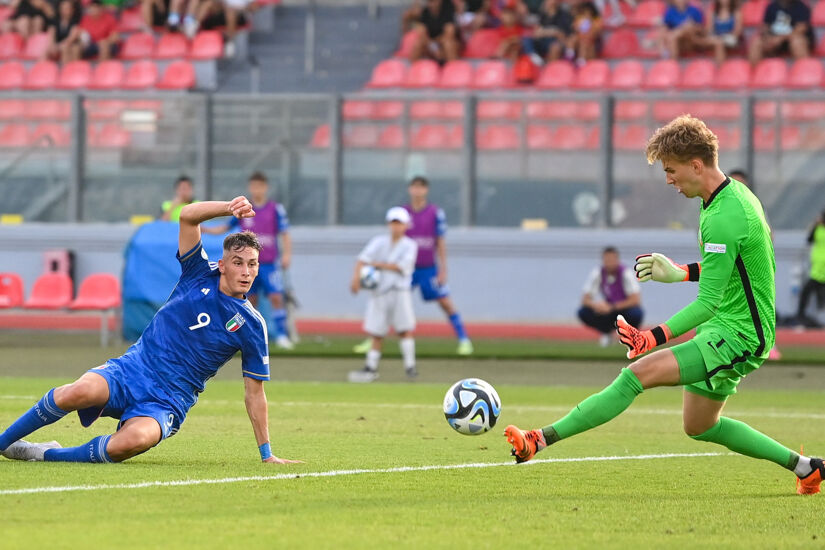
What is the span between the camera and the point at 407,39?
28594 mm

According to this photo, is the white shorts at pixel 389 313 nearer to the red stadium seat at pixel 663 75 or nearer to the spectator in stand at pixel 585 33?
the red stadium seat at pixel 663 75

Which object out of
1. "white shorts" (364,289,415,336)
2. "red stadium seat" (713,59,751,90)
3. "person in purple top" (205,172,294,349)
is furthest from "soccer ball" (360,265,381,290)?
"red stadium seat" (713,59,751,90)

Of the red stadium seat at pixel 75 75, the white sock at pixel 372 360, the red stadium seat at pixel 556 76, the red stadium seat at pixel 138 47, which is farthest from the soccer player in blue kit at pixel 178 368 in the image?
the red stadium seat at pixel 138 47

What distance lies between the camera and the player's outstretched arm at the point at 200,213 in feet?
25.7

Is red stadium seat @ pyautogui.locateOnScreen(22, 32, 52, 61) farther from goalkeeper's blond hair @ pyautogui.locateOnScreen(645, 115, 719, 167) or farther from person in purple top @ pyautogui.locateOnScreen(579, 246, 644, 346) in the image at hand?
goalkeeper's blond hair @ pyautogui.locateOnScreen(645, 115, 719, 167)

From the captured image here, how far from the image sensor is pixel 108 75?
28.9 metres

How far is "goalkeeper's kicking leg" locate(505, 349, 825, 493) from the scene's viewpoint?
25.2 feet

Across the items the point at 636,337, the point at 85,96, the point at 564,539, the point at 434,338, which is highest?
the point at 85,96

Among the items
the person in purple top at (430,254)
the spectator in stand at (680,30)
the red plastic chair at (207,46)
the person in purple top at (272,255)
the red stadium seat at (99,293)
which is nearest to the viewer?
the person in purple top at (430,254)

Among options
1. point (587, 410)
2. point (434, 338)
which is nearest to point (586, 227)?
point (434, 338)

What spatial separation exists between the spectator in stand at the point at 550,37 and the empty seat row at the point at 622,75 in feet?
1.10

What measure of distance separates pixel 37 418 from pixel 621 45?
2062 centimetres

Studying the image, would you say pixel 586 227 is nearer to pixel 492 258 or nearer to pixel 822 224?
pixel 492 258

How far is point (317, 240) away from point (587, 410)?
17.8 metres
